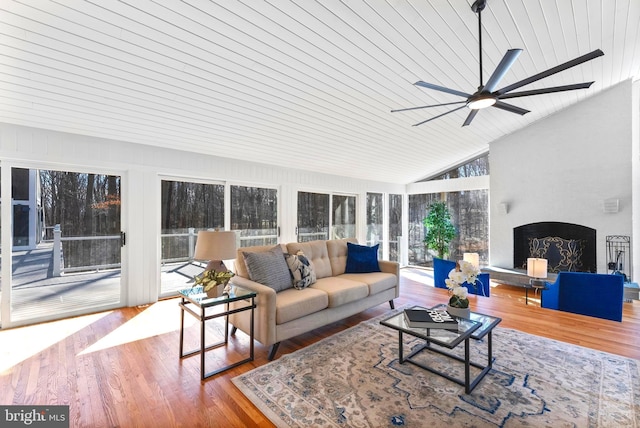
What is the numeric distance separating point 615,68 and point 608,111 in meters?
1.09

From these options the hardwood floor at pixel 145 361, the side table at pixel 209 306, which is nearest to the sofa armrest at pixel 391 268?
the hardwood floor at pixel 145 361

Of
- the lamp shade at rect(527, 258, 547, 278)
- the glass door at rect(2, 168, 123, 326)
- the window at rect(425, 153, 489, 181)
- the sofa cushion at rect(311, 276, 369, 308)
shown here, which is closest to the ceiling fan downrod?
the sofa cushion at rect(311, 276, 369, 308)

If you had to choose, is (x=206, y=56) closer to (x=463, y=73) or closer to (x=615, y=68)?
(x=463, y=73)

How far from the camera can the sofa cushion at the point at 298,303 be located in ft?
8.71

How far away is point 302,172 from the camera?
5.73m

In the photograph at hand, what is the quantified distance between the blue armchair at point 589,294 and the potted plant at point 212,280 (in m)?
3.75

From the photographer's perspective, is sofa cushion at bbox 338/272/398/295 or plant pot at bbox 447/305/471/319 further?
sofa cushion at bbox 338/272/398/295

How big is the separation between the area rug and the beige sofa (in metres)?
0.27

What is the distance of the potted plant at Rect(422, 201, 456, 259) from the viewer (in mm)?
6762

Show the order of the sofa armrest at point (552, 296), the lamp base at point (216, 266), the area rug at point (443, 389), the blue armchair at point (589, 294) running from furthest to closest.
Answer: the sofa armrest at point (552, 296)
the blue armchair at point (589, 294)
the lamp base at point (216, 266)
the area rug at point (443, 389)

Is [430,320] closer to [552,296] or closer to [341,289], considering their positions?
[341,289]

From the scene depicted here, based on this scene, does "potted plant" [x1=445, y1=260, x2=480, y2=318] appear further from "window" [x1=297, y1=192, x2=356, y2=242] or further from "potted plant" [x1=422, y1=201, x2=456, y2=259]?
"potted plant" [x1=422, y1=201, x2=456, y2=259]

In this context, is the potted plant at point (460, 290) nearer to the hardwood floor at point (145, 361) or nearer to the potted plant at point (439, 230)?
the hardwood floor at point (145, 361)

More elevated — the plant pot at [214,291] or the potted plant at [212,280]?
the potted plant at [212,280]
